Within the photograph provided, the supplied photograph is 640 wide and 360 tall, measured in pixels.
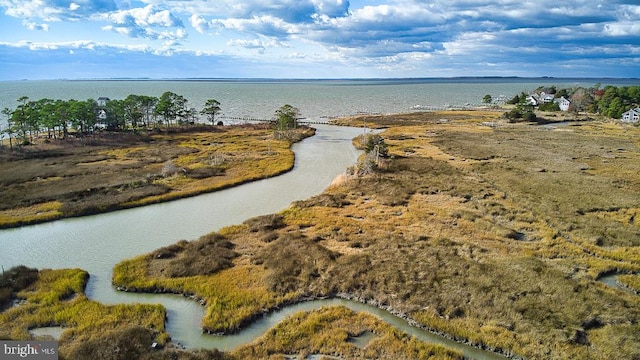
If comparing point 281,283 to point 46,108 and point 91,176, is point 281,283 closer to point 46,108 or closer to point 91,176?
point 91,176

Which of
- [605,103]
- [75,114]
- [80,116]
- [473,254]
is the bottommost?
[473,254]

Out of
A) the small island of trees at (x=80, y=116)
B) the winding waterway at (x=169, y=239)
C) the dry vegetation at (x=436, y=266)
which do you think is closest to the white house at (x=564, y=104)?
the small island of trees at (x=80, y=116)

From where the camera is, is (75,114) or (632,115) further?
(632,115)

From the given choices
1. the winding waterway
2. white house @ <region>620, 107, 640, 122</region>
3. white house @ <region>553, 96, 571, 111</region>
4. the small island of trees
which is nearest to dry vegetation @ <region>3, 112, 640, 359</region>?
the winding waterway

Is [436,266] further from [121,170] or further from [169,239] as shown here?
[121,170]

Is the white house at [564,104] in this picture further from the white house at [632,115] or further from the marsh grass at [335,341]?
the marsh grass at [335,341]

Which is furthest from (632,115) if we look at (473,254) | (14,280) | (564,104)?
(14,280)

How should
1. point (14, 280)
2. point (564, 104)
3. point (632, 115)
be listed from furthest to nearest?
point (564, 104)
point (632, 115)
point (14, 280)
